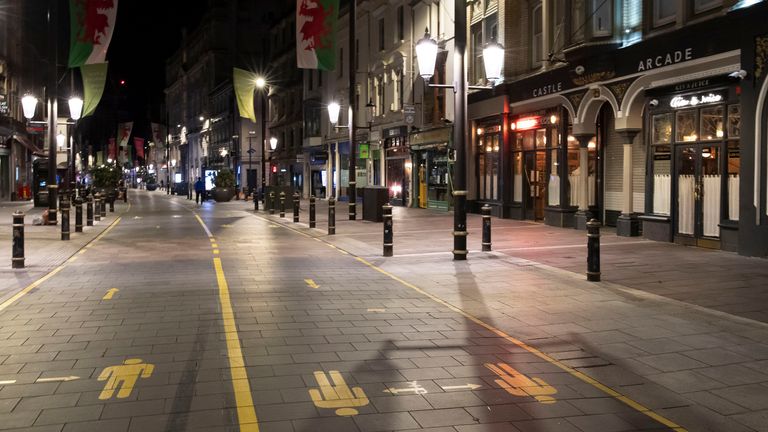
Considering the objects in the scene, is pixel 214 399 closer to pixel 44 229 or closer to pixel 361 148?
pixel 44 229

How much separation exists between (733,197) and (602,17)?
6.82 metres

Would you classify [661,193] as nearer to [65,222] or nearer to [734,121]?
[734,121]

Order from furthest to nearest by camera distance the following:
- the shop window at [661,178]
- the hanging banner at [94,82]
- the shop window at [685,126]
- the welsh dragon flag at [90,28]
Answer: the hanging banner at [94,82], the welsh dragon flag at [90,28], the shop window at [661,178], the shop window at [685,126]

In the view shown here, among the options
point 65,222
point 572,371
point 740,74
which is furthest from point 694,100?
point 65,222

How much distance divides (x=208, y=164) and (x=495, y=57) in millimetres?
78200

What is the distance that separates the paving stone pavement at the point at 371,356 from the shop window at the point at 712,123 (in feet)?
19.1

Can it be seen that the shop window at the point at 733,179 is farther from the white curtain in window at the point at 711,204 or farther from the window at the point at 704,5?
the window at the point at 704,5

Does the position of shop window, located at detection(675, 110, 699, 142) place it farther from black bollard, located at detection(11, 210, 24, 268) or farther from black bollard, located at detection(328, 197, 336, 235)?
black bollard, located at detection(11, 210, 24, 268)

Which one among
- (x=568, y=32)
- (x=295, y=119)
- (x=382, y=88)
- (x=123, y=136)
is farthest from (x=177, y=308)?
(x=123, y=136)

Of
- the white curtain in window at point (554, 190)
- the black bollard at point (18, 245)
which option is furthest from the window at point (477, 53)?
the black bollard at point (18, 245)

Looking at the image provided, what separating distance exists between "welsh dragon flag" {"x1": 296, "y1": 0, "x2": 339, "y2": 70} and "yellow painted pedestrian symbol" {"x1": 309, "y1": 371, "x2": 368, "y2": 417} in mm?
19184

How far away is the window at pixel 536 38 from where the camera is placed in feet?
81.4

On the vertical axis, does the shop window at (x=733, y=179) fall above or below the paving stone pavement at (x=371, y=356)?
above

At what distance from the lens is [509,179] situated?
26.9m
